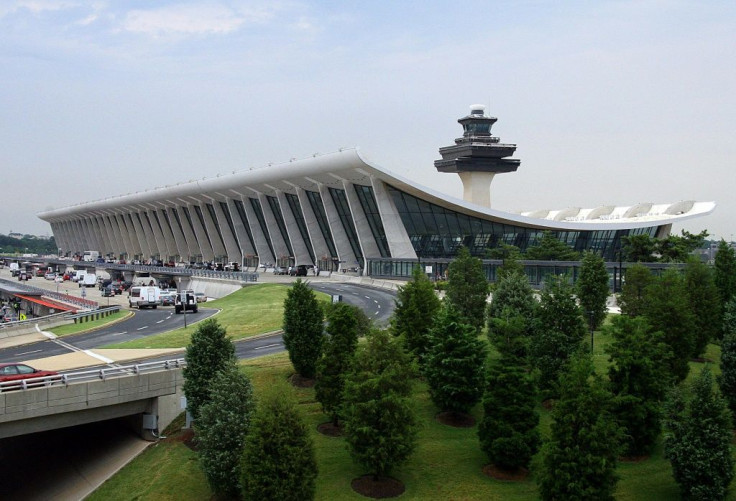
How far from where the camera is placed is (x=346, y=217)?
86.7 metres

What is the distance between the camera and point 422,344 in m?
29.8

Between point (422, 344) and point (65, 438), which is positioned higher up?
point (422, 344)

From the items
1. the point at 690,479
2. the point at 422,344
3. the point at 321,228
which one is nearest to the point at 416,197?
the point at 321,228

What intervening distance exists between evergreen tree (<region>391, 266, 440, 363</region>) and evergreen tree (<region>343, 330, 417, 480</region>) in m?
A: 7.07

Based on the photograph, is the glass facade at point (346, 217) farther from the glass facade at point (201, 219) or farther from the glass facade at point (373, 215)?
the glass facade at point (201, 219)

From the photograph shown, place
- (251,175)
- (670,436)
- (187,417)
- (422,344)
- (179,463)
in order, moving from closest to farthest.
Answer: (670,436) < (179,463) < (187,417) < (422,344) < (251,175)

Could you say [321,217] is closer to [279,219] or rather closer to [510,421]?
[279,219]

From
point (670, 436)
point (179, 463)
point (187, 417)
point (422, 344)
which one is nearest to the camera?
point (670, 436)

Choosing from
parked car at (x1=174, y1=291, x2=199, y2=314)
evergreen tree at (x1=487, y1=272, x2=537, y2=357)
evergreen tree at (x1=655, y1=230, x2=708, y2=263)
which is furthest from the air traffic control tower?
evergreen tree at (x1=487, y1=272, x2=537, y2=357)

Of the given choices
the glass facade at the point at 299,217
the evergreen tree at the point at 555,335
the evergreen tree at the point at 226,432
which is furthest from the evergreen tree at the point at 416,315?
the glass facade at the point at 299,217

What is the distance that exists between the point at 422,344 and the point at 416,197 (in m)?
49.4

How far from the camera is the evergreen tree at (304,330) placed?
1148 inches

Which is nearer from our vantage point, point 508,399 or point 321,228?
point 508,399

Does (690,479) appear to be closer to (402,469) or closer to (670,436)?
(670,436)
